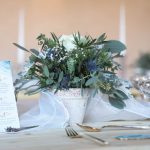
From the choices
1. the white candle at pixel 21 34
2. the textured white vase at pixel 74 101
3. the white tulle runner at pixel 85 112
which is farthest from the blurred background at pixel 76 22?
the textured white vase at pixel 74 101

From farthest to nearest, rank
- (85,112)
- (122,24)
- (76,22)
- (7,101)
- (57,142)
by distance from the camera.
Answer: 1. (122,24)
2. (76,22)
3. (85,112)
4. (7,101)
5. (57,142)

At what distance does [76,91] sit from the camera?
34.6 inches

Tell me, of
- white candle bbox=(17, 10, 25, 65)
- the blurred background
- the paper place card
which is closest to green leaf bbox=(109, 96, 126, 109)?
the paper place card

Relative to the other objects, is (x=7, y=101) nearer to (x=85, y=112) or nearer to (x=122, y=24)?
(x=85, y=112)

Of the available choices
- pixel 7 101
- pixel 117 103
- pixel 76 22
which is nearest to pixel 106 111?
pixel 117 103

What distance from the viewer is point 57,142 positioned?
622 mm

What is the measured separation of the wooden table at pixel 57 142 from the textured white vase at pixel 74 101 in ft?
0.46

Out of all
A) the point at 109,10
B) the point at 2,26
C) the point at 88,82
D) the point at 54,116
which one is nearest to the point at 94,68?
the point at 88,82

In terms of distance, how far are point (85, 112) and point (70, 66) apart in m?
0.15

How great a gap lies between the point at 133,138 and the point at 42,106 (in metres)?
0.36

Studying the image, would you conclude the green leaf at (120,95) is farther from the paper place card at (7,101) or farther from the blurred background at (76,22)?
the blurred background at (76,22)

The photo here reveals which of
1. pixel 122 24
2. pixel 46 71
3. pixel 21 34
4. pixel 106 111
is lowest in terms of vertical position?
pixel 106 111

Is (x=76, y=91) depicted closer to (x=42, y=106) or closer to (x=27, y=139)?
(x=42, y=106)

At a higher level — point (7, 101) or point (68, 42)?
point (68, 42)
